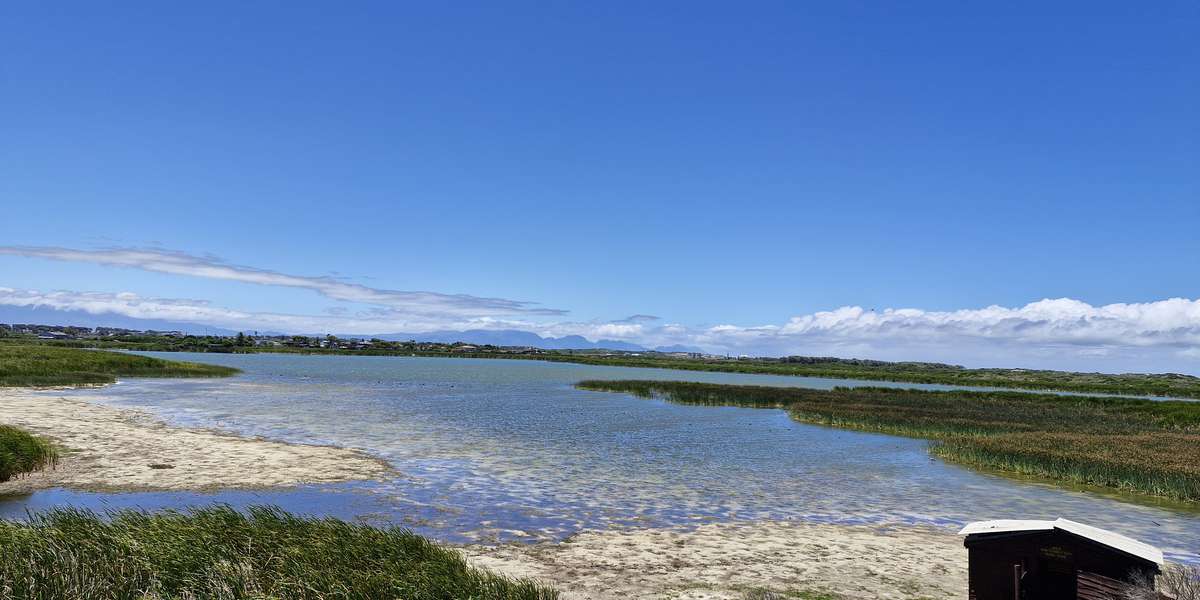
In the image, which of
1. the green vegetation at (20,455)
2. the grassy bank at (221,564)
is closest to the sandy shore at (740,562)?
the grassy bank at (221,564)

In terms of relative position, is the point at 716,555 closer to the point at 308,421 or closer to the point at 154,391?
the point at 308,421

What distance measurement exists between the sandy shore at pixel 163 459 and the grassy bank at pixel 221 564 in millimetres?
10877

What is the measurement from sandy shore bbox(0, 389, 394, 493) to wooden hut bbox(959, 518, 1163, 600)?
21.8 metres

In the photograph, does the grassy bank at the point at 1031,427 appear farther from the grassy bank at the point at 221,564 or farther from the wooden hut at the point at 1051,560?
the grassy bank at the point at 221,564

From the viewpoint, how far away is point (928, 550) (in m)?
18.3

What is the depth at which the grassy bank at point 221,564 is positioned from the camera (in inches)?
440

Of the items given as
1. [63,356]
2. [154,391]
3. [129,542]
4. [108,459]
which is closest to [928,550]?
[129,542]

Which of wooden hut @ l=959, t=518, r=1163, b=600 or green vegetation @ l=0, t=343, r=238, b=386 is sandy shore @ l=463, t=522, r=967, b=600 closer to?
wooden hut @ l=959, t=518, r=1163, b=600

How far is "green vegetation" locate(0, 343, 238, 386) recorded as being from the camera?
199 ft

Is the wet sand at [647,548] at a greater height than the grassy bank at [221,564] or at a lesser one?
lesser

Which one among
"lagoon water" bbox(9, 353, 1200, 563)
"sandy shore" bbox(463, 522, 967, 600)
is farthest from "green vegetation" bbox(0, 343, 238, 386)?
"sandy shore" bbox(463, 522, 967, 600)

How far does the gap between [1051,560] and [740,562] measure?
7592 millimetres

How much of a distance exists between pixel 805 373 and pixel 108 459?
516 feet

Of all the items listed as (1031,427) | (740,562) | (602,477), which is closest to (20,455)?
(602,477)
